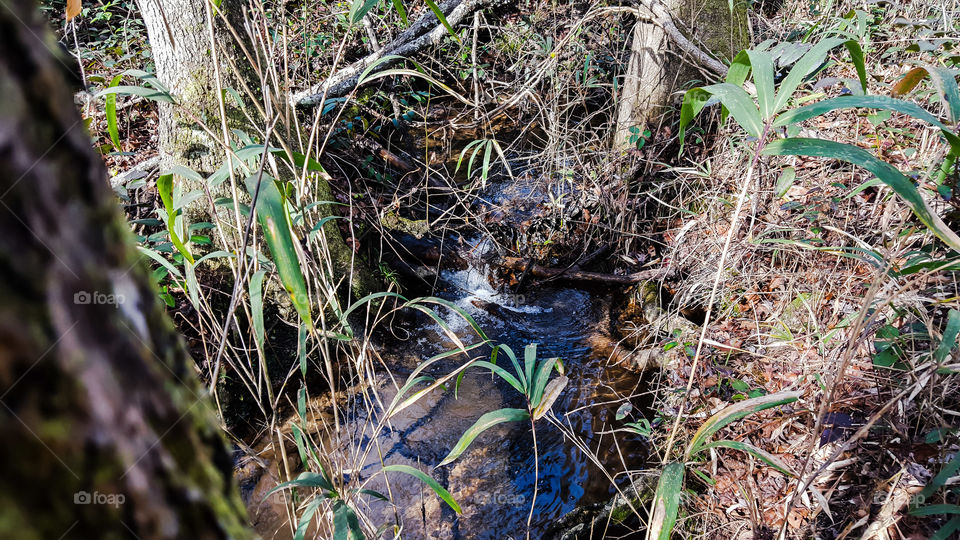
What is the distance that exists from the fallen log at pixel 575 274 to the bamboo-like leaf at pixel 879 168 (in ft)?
7.20

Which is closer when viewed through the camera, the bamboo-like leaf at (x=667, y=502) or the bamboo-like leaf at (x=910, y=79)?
the bamboo-like leaf at (x=667, y=502)

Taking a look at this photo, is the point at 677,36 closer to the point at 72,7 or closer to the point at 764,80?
the point at 764,80

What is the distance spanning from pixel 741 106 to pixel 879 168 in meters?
0.31

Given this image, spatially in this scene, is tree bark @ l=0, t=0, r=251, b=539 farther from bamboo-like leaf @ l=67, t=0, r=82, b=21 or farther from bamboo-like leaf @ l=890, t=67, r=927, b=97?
bamboo-like leaf @ l=890, t=67, r=927, b=97

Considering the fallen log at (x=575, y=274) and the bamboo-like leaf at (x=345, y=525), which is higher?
the bamboo-like leaf at (x=345, y=525)

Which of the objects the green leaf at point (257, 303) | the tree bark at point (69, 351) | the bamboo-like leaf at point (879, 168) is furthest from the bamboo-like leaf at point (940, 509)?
the green leaf at point (257, 303)

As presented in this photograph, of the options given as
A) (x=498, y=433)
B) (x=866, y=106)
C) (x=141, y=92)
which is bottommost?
(x=498, y=433)

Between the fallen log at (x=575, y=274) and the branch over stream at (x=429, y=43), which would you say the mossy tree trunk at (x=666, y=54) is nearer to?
the branch over stream at (x=429, y=43)

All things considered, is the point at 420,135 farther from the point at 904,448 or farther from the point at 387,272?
the point at 904,448

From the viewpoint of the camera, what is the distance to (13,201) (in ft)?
0.68

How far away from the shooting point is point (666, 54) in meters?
3.32

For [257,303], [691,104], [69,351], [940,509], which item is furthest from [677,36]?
[69,351]

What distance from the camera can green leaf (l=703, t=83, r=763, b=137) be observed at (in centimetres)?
107

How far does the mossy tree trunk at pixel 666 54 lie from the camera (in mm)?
3229
